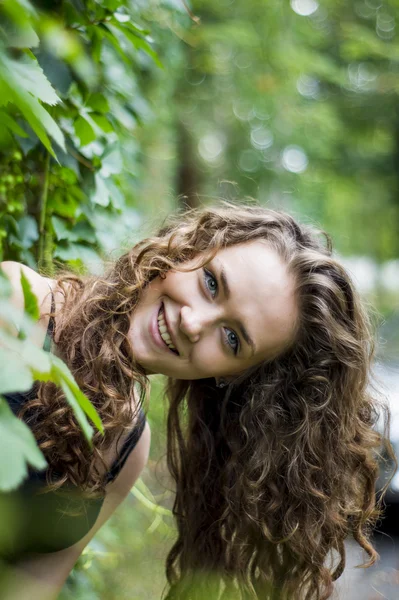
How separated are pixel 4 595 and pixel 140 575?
135 centimetres

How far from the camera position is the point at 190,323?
1.80 metres

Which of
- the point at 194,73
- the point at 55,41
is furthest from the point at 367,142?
the point at 55,41

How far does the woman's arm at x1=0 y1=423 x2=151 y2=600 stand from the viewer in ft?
6.23

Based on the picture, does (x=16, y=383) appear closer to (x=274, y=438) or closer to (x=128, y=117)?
(x=274, y=438)

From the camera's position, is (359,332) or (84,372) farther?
(359,332)

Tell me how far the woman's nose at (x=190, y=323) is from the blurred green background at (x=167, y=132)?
0.55 meters

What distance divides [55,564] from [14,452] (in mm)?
1628

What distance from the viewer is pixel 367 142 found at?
11.2 meters

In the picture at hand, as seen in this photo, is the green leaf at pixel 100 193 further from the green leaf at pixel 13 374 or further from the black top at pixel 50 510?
the green leaf at pixel 13 374

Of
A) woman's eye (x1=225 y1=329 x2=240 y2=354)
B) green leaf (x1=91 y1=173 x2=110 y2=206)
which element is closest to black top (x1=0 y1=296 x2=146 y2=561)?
woman's eye (x1=225 y1=329 x2=240 y2=354)

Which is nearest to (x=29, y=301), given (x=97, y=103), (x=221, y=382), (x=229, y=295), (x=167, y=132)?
(x=229, y=295)

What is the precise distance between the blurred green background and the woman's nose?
0.55m

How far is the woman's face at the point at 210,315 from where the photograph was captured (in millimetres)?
1863

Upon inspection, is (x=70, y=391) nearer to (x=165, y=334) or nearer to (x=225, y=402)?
(x=165, y=334)
